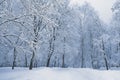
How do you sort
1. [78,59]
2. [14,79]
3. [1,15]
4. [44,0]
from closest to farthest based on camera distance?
[1,15] < [14,79] < [44,0] < [78,59]

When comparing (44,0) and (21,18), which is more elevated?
(44,0)

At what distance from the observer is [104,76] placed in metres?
17.4

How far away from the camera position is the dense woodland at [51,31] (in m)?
11.0

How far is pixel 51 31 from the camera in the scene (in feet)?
52.4

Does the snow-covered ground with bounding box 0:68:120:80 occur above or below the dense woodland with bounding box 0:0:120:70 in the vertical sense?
below

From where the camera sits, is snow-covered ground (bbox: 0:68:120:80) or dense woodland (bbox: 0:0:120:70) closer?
dense woodland (bbox: 0:0:120:70)

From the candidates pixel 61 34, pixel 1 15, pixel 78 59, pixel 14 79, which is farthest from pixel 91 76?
pixel 78 59

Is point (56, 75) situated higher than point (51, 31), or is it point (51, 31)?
point (51, 31)

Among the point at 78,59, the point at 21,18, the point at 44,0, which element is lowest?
the point at 78,59

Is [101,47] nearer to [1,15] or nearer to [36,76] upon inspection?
[36,76]

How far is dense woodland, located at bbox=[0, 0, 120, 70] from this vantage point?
10953 mm

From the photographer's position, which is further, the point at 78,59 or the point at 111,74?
the point at 78,59

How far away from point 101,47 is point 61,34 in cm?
1464

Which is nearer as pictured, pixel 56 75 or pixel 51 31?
pixel 56 75
